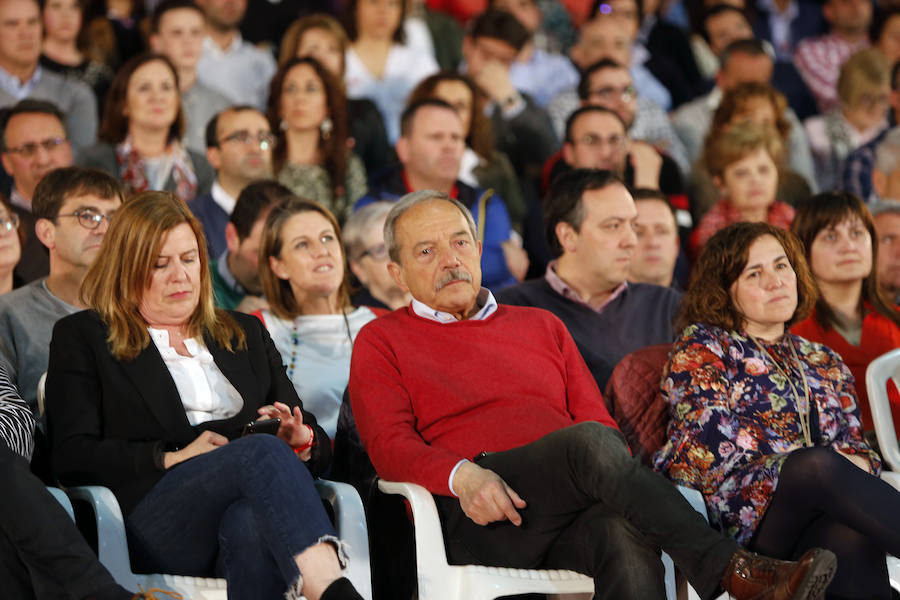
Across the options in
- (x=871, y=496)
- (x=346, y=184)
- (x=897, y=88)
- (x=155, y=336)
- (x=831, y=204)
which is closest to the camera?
(x=871, y=496)

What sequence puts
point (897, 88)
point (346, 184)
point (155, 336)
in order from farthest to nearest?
point (897, 88)
point (346, 184)
point (155, 336)

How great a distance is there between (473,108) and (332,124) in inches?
25.3

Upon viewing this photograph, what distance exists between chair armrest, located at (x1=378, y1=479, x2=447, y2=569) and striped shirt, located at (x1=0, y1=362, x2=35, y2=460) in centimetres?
83

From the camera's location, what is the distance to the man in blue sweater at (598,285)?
11.7ft

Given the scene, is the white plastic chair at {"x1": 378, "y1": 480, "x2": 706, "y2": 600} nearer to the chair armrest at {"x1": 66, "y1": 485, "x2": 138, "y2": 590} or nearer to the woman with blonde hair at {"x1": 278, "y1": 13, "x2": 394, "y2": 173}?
the chair armrest at {"x1": 66, "y1": 485, "x2": 138, "y2": 590}

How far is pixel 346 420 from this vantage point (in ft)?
10.2

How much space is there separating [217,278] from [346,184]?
131cm

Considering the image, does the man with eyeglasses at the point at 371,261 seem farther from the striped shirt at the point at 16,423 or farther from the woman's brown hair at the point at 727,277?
the striped shirt at the point at 16,423

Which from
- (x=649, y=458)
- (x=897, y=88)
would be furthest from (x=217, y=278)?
(x=897, y=88)

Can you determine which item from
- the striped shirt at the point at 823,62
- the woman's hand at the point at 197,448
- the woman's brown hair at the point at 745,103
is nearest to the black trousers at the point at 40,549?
the woman's hand at the point at 197,448

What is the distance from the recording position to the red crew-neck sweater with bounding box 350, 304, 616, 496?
9.24 feet

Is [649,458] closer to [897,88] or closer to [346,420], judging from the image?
[346,420]

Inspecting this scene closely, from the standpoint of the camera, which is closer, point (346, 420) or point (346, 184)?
point (346, 420)

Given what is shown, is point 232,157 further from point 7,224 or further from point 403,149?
A: point 7,224
